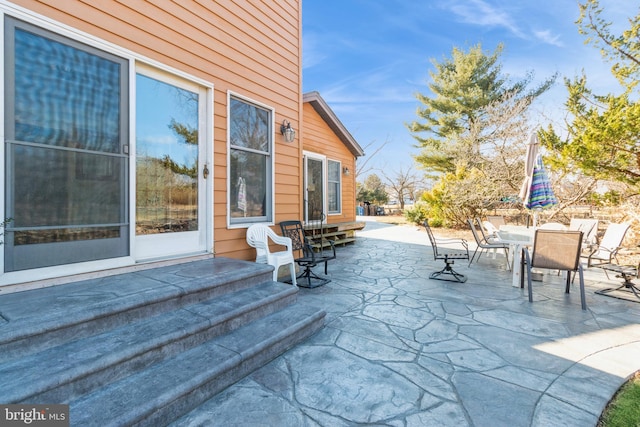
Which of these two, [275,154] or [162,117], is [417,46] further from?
[162,117]

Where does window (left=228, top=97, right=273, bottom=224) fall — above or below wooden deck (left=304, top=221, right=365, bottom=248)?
above

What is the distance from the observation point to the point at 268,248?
156 inches

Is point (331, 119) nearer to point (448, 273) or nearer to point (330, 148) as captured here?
point (330, 148)

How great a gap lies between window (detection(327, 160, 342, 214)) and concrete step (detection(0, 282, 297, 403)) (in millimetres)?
6163

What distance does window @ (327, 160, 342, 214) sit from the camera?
8.45 metres

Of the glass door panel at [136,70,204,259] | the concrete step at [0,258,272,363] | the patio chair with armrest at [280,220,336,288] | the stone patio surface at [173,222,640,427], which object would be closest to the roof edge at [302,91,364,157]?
the patio chair with armrest at [280,220,336,288]

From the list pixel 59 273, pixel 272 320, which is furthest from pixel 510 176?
pixel 59 273

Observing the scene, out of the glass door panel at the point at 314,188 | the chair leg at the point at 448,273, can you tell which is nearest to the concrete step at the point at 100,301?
the chair leg at the point at 448,273

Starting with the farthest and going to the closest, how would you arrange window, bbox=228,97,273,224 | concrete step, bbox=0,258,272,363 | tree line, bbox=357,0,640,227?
tree line, bbox=357,0,640,227 → window, bbox=228,97,273,224 → concrete step, bbox=0,258,272,363

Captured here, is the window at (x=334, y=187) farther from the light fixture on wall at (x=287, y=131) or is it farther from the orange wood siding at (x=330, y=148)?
the light fixture on wall at (x=287, y=131)

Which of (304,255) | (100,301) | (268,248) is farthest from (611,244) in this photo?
(100,301)

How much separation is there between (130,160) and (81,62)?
2.84 ft

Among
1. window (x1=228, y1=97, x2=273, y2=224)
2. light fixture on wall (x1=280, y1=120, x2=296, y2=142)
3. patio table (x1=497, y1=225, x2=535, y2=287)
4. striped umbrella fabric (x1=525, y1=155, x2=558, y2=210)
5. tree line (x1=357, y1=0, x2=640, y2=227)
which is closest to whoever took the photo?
window (x1=228, y1=97, x2=273, y2=224)

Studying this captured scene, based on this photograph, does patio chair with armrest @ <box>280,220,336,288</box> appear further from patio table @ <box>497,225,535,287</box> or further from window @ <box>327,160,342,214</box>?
window @ <box>327,160,342,214</box>
